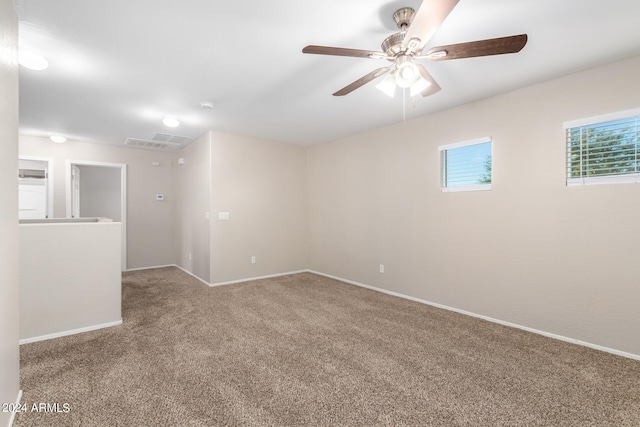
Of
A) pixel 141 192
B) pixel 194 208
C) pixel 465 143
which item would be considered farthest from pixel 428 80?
pixel 141 192

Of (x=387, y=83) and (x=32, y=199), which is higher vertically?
(x=387, y=83)

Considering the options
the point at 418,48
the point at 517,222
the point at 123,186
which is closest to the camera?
the point at 418,48

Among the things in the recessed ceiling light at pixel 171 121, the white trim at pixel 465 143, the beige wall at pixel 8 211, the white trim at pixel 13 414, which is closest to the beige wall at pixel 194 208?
the recessed ceiling light at pixel 171 121

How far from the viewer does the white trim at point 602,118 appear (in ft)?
7.90

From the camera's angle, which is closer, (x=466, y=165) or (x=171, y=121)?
(x=466, y=165)

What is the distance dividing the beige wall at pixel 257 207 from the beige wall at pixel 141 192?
223 cm

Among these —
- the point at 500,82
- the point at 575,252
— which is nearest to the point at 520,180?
the point at 575,252

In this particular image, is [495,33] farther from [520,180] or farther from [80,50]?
[80,50]

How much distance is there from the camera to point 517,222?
3.03 meters

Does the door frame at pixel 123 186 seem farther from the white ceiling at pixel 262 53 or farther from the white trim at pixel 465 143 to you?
the white trim at pixel 465 143

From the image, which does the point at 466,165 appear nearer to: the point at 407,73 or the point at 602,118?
the point at 602,118

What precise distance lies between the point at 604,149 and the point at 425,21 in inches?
90.1

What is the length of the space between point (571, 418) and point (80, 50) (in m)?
4.29

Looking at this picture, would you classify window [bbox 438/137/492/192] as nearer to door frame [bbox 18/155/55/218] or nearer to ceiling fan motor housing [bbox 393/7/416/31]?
ceiling fan motor housing [bbox 393/7/416/31]
